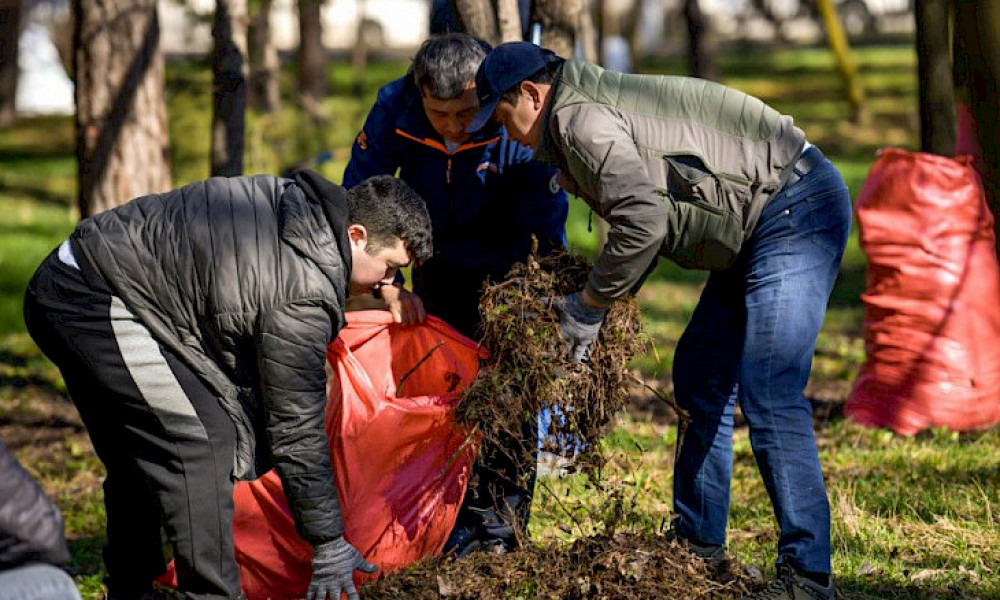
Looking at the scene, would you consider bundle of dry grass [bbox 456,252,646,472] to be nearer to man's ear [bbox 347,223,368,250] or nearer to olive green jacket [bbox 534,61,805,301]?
olive green jacket [bbox 534,61,805,301]

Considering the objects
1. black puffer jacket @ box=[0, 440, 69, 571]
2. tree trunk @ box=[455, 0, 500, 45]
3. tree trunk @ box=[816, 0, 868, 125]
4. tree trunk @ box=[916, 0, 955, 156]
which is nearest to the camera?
black puffer jacket @ box=[0, 440, 69, 571]

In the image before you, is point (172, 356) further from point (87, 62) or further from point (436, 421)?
point (87, 62)

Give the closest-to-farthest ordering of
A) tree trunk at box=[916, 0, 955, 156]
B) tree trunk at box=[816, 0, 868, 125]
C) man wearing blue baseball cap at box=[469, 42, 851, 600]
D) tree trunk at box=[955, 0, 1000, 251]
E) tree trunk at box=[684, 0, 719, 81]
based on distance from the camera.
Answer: tree trunk at box=[955, 0, 1000, 251], man wearing blue baseball cap at box=[469, 42, 851, 600], tree trunk at box=[916, 0, 955, 156], tree trunk at box=[684, 0, 719, 81], tree trunk at box=[816, 0, 868, 125]

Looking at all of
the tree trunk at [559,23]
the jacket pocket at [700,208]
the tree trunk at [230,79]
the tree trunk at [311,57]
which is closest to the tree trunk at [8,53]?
the tree trunk at [311,57]

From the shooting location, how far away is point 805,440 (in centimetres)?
331

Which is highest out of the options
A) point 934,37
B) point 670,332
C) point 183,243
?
point 934,37

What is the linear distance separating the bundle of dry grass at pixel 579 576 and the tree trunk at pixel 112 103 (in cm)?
338

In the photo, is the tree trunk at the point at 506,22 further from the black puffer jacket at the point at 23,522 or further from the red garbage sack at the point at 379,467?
the black puffer jacket at the point at 23,522

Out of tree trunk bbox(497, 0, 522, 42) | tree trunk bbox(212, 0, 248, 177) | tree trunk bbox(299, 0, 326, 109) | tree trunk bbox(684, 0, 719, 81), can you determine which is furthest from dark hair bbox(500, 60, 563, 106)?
tree trunk bbox(299, 0, 326, 109)

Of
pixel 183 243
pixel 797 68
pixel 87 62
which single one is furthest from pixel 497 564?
pixel 797 68

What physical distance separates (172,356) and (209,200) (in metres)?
0.42

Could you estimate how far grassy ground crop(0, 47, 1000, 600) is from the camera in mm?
3906

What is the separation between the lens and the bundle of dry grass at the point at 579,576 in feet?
11.2

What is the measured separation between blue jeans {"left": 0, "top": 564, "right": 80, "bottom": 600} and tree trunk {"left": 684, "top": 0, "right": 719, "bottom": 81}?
14232 millimetres
